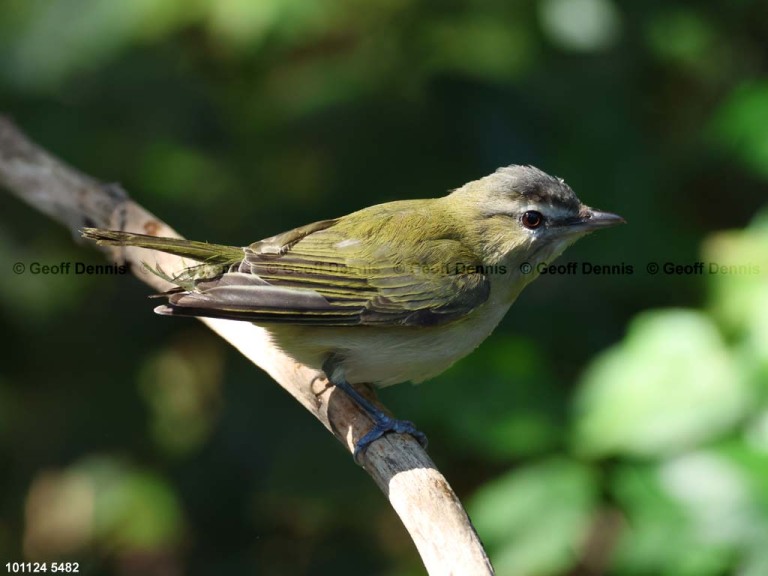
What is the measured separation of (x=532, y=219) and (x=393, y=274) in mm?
574

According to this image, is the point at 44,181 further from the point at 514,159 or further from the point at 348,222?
the point at 514,159

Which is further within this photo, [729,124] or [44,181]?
[44,181]

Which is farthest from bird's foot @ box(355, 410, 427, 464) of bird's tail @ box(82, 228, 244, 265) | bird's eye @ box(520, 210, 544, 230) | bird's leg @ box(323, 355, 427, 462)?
bird's eye @ box(520, 210, 544, 230)

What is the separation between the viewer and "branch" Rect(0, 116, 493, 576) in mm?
2354

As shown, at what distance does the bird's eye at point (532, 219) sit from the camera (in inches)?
135

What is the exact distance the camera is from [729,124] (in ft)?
11.4

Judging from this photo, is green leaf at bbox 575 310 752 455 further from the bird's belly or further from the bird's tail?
the bird's tail

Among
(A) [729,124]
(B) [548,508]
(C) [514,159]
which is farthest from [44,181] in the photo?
(A) [729,124]

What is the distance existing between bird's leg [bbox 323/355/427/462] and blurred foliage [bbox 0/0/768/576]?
33cm

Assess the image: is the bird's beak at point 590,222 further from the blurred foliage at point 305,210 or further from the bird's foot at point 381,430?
the bird's foot at point 381,430

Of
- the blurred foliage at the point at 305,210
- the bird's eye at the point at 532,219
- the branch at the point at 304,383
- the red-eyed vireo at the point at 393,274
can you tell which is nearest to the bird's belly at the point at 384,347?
the red-eyed vireo at the point at 393,274

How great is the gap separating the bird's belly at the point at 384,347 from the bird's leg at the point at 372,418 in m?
0.03

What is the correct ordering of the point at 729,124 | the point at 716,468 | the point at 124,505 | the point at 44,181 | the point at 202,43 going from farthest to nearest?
1. the point at 202,43
2. the point at 124,505
3. the point at 44,181
4. the point at 729,124
5. the point at 716,468

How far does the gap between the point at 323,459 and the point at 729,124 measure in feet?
6.97
